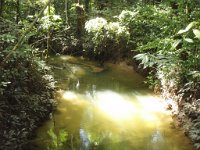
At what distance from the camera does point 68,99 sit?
878cm

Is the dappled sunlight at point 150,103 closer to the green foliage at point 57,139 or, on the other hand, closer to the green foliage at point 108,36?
the green foliage at point 57,139

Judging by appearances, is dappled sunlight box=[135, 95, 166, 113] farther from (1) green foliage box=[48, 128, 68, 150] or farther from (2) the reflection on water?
(1) green foliage box=[48, 128, 68, 150]

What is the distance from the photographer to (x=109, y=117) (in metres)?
7.74

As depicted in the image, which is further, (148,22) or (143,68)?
(148,22)

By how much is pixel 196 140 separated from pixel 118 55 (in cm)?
727

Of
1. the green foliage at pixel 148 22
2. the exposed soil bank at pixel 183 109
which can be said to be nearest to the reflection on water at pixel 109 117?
the exposed soil bank at pixel 183 109

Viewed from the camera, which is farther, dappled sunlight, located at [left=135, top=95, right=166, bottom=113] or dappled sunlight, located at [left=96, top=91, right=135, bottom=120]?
dappled sunlight, located at [left=135, top=95, right=166, bottom=113]

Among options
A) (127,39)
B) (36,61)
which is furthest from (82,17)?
(36,61)

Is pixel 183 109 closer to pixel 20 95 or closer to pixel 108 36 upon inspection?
pixel 20 95

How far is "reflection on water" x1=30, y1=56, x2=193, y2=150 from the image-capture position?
6410mm

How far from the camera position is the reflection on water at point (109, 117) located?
6410 mm

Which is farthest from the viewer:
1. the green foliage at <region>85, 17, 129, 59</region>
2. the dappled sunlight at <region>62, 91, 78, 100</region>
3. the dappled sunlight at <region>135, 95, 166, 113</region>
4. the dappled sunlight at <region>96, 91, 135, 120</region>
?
the green foliage at <region>85, 17, 129, 59</region>

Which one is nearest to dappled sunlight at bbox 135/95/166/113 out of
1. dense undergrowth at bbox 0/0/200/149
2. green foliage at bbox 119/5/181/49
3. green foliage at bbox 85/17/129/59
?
dense undergrowth at bbox 0/0/200/149

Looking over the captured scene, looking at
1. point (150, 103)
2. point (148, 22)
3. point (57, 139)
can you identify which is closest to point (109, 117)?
point (150, 103)
